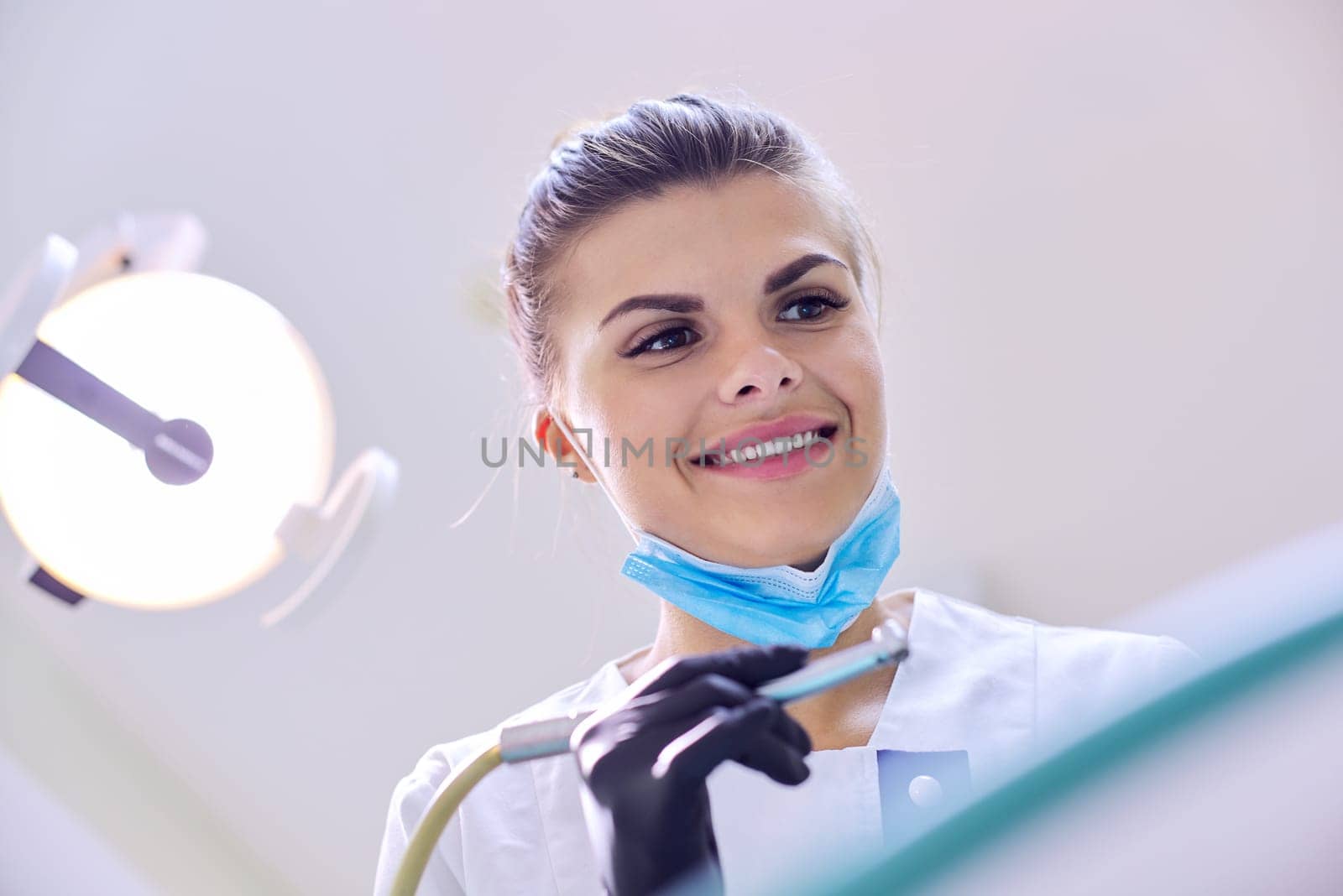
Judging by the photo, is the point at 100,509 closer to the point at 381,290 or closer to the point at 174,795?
the point at 381,290

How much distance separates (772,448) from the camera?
0.97 metres

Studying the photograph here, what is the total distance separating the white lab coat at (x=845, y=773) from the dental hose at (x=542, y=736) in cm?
29

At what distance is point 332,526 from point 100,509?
16 cm

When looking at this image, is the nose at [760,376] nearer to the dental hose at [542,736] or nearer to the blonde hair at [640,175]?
the blonde hair at [640,175]

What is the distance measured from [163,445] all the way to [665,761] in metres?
0.44

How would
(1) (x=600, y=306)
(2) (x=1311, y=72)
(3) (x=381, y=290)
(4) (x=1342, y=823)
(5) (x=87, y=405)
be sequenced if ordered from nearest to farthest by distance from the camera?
1. (4) (x=1342, y=823)
2. (5) (x=87, y=405)
3. (1) (x=600, y=306)
4. (2) (x=1311, y=72)
5. (3) (x=381, y=290)

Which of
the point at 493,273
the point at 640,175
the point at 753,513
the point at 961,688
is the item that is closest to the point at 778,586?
the point at 753,513

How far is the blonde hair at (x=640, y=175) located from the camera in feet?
3.57

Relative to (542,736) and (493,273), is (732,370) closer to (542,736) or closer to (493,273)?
(542,736)

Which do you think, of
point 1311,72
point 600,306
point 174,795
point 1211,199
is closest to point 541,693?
point 174,795

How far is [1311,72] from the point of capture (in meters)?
1.64

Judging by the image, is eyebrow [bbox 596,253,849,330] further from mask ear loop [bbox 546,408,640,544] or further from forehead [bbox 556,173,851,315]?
mask ear loop [bbox 546,408,640,544]

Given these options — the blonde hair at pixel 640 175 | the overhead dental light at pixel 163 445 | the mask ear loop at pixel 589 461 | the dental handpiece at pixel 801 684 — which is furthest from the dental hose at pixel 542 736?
the blonde hair at pixel 640 175

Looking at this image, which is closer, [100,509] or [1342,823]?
[1342,823]
